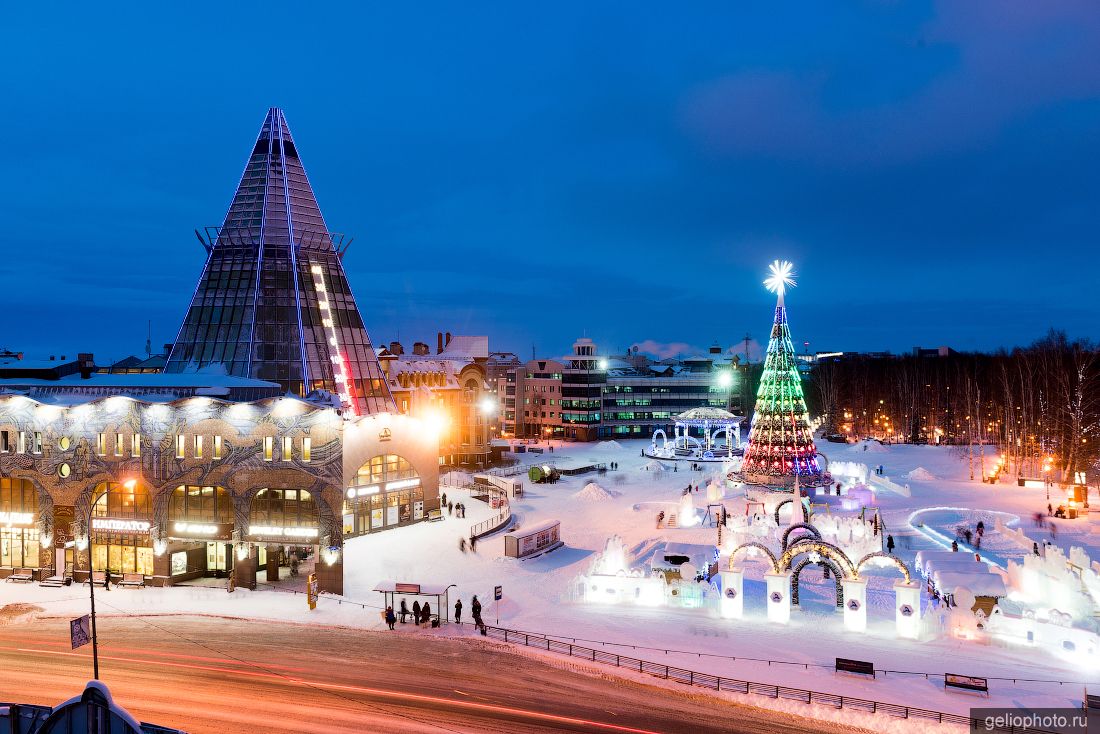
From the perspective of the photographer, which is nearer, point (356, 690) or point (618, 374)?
point (356, 690)

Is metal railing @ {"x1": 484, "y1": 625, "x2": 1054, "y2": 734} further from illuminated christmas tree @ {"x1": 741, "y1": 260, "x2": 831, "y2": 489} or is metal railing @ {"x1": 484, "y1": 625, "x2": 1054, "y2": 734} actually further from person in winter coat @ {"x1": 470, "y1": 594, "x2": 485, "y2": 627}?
illuminated christmas tree @ {"x1": 741, "y1": 260, "x2": 831, "y2": 489}

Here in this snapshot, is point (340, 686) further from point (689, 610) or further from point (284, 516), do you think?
point (689, 610)

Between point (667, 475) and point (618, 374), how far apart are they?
49412mm

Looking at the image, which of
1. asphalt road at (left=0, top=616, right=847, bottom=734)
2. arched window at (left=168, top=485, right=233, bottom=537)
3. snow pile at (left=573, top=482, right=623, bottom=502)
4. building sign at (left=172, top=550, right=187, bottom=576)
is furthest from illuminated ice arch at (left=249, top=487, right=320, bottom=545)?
snow pile at (left=573, top=482, right=623, bottom=502)

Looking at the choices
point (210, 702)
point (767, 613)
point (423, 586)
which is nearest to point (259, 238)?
point (423, 586)

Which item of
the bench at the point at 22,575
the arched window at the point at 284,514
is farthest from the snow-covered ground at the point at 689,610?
the arched window at the point at 284,514

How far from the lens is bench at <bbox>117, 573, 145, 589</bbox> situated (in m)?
37.4

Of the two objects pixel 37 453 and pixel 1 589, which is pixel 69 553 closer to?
pixel 1 589

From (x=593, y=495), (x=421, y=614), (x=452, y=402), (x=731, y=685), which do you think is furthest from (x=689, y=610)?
(x=452, y=402)

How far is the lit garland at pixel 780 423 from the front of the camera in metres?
56.8

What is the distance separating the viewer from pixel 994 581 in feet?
103

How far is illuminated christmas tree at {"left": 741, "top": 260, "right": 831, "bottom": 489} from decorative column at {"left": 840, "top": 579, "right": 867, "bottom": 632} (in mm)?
27153

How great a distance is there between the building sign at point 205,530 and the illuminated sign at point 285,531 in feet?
5.13

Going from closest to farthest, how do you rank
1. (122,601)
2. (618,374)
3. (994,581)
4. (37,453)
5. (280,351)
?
(994,581), (122,601), (37,453), (280,351), (618,374)
